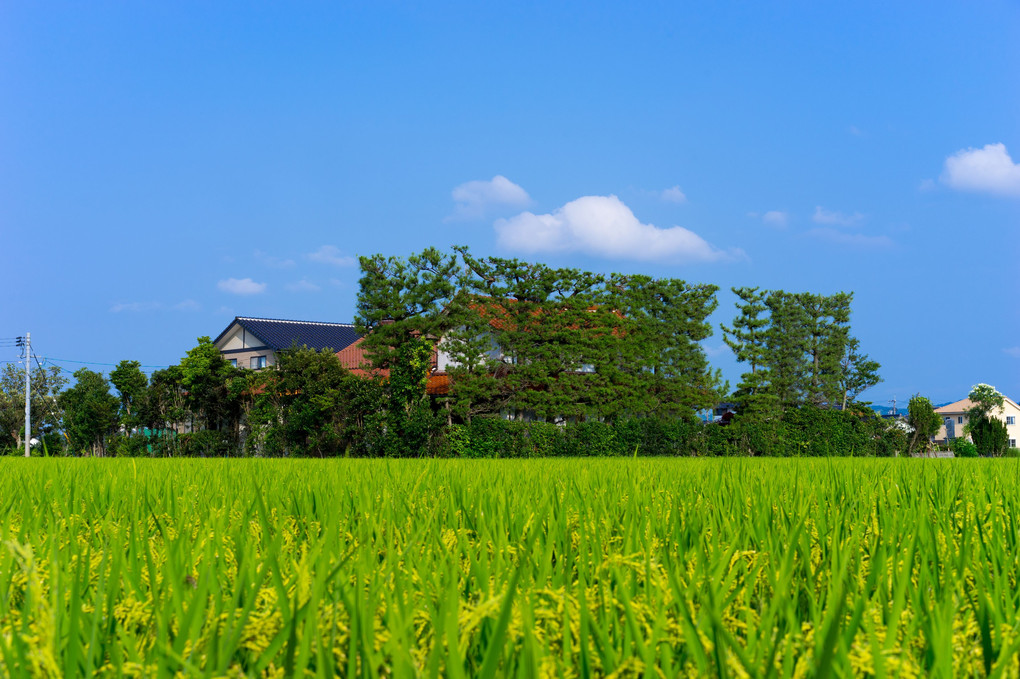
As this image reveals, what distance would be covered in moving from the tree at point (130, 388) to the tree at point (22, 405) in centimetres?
1126

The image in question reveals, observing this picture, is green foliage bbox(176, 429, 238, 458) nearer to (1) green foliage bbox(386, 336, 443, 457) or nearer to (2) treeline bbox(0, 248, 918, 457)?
(2) treeline bbox(0, 248, 918, 457)

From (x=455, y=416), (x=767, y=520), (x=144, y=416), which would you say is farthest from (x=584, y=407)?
(x=767, y=520)

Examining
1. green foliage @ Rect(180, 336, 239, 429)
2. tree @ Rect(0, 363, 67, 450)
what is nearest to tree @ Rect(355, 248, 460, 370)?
green foliage @ Rect(180, 336, 239, 429)

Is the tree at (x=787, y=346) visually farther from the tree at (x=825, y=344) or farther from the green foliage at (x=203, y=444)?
the green foliage at (x=203, y=444)

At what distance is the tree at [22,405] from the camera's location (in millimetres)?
38094

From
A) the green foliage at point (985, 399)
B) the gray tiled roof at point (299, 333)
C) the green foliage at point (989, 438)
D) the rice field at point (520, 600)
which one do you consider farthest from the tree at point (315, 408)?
the green foliage at point (985, 399)

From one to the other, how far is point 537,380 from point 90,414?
18.6 m

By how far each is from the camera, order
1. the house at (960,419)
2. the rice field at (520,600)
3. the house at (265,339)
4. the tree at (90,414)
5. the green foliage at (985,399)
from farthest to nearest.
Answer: the house at (960,419) → the green foliage at (985,399) → the house at (265,339) → the tree at (90,414) → the rice field at (520,600)

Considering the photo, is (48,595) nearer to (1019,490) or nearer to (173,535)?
(173,535)

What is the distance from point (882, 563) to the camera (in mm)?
1611

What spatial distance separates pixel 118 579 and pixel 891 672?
4.84ft

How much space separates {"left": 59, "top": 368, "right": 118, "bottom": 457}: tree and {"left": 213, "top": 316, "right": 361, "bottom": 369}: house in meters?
6.83

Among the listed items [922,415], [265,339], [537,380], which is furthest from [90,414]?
[922,415]

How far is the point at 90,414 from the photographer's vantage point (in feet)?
92.7
